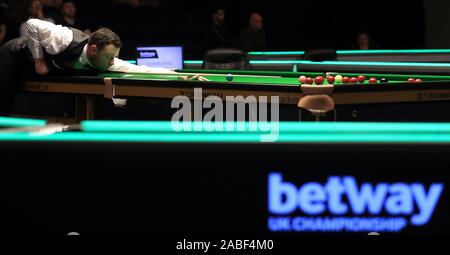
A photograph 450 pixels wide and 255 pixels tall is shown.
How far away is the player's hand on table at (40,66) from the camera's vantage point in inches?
221

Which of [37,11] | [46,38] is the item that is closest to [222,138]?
[46,38]

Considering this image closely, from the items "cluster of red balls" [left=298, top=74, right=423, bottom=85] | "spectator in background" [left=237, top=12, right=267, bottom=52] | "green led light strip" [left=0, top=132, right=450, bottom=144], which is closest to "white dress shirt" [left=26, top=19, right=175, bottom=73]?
"cluster of red balls" [left=298, top=74, right=423, bottom=85]

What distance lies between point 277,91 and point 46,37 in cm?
179

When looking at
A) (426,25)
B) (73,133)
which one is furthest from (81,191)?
(426,25)

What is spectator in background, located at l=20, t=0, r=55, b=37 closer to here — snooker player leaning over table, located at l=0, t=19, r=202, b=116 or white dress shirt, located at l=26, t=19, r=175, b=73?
snooker player leaning over table, located at l=0, t=19, r=202, b=116

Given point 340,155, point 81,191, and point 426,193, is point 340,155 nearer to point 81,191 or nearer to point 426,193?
point 426,193

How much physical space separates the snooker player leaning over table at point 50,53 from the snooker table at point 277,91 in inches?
4.2

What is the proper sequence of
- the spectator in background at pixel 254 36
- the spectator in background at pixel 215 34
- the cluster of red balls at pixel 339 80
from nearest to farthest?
the cluster of red balls at pixel 339 80 → the spectator in background at pixel 254 36 → the spectator in background at pixel 215 34

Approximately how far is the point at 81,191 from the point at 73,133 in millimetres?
152

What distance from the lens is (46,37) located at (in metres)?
5.42

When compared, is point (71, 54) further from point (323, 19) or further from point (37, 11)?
point (323, 19)

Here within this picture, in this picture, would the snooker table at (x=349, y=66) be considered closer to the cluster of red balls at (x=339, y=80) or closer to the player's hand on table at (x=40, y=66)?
the cluster of red balls at (x=339, y=80)

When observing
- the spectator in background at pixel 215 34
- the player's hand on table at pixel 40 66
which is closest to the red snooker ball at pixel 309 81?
the player's hand on table at pixel 40 66

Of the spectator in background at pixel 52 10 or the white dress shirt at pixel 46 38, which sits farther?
the spectator in background at pixel 52 10
